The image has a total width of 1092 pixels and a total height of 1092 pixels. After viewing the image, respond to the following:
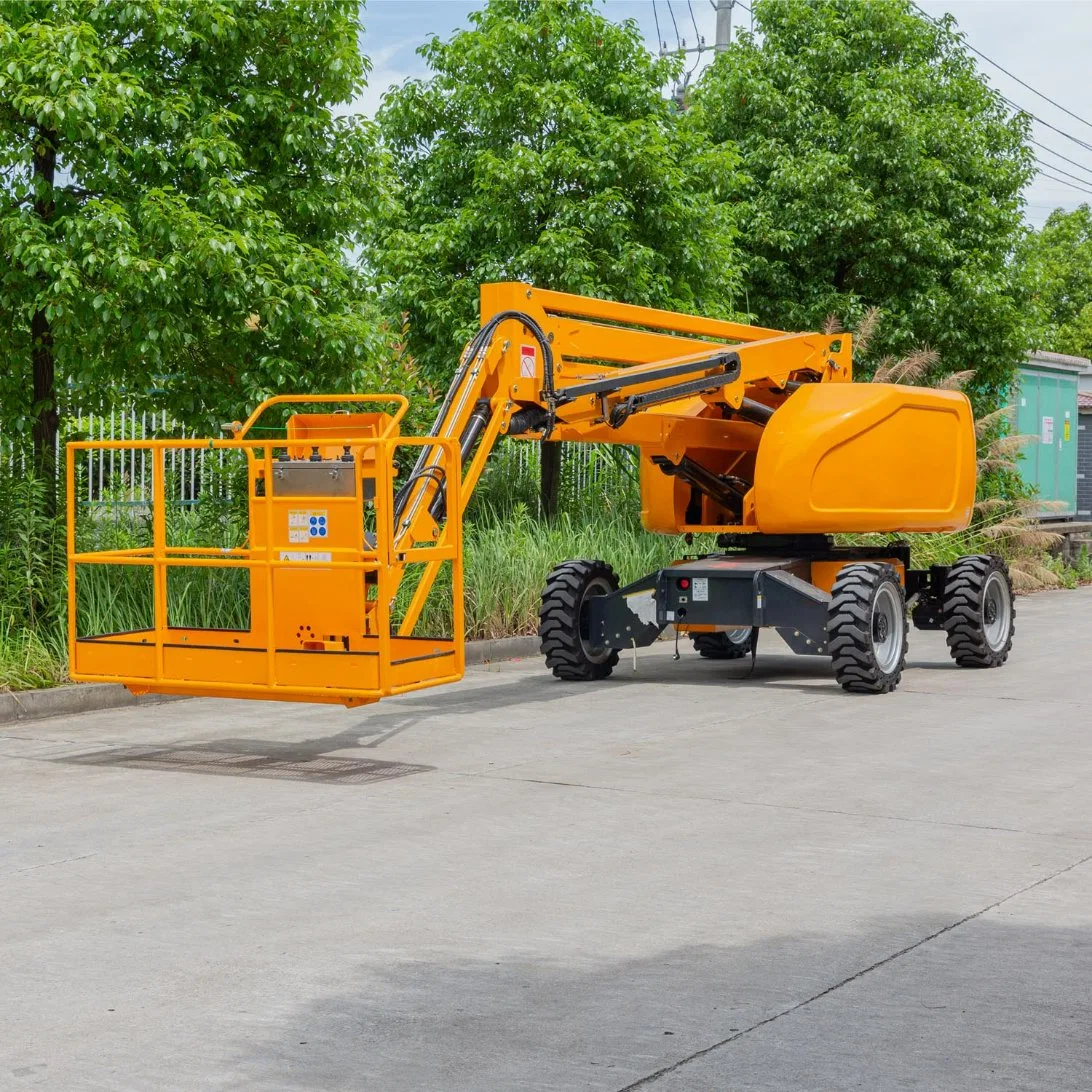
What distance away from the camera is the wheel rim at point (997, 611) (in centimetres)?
1475

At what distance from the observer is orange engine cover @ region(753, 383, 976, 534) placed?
43.8 ft

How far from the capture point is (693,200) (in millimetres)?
19969

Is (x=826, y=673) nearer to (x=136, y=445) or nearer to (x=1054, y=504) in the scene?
(x=136, y=445)

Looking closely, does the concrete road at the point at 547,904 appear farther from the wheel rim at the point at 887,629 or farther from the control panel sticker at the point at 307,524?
the wheel rim at the point at 887,629

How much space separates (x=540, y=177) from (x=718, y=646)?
6471mm

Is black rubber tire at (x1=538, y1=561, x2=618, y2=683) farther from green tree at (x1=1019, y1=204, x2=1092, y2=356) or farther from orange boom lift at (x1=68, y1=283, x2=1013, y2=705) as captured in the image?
green tree at (x1=1019, y1=204, x2=1092, y2=356)

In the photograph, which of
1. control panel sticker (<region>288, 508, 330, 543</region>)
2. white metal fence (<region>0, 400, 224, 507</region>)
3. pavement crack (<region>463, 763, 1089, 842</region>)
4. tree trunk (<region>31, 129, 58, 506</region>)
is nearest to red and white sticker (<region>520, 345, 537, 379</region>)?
control panel sticker (<region>288, 508, 330, 543</region>)

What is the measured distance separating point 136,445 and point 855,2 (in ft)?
63.1

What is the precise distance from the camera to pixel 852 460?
44.4 ft

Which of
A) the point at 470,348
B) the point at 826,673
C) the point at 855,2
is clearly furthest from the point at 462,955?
the point at 855,2

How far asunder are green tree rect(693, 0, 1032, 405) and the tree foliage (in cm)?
518

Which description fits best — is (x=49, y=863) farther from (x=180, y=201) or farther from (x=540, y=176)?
(x=540, y=176)

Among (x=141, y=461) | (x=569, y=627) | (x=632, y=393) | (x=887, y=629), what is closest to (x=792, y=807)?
(x=887, y=629)

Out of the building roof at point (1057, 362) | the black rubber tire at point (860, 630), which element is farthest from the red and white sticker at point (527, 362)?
the building roof at point (1057, 362)
